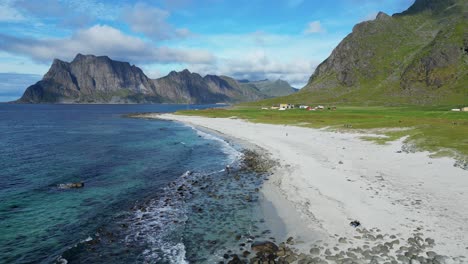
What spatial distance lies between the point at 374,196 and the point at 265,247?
44.7 feet

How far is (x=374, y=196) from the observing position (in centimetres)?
2881

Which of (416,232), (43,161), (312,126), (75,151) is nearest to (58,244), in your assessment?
(416,232)

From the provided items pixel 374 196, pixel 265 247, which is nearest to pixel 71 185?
pixel 265 247

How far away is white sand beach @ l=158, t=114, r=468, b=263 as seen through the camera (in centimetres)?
2120

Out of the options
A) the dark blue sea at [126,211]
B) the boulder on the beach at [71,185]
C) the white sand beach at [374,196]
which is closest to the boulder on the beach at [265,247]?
the dark blue sea at [126,211]

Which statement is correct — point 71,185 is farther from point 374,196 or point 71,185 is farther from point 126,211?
point 374,196

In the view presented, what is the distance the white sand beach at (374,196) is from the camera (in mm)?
21203

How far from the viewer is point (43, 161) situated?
53.8 meters

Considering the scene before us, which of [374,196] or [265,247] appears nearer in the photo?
[265,247]

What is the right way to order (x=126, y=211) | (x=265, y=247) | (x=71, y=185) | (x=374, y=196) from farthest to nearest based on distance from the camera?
(x=71, y=185) < (x=126, y=211) < (x=374, y=196) < (x=265, y=247)

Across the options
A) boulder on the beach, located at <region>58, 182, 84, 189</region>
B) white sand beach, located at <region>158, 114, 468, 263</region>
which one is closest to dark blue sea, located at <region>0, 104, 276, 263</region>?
boulder on the beach, located at <region>58, 182, 84, 189</region>

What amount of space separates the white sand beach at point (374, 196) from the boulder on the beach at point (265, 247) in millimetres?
2356

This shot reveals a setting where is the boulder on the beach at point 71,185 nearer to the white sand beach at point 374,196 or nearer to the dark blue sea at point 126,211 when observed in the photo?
the dark blue sea at point 126,211

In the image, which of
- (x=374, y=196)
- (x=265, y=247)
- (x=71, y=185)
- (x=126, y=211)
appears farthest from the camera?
(x=71, y=185)
